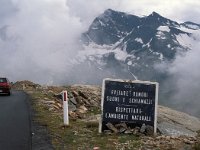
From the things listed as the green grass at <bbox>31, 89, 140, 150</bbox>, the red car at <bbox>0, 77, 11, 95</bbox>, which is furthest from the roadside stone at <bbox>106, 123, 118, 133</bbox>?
the red car at <bbox>0, 77, 11, 95</bbox>

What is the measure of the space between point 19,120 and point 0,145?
20.4 feet

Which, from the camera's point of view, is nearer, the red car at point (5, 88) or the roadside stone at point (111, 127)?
the roadside stone at point (111, 127)

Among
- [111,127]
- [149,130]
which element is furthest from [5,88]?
[149,130]

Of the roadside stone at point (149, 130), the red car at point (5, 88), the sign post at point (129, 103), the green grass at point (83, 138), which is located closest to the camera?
the green grass at point (83, 138)

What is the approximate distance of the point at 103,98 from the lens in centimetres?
1620

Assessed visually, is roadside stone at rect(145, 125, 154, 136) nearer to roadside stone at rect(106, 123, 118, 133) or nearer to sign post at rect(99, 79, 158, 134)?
sign post at rect(99, 79, 158, 134)

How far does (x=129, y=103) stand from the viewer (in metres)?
16.2

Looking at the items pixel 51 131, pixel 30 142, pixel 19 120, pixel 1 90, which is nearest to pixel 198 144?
pixel 30 142

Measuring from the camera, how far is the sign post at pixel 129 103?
16062 mm

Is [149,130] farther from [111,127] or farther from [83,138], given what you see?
[83,138]

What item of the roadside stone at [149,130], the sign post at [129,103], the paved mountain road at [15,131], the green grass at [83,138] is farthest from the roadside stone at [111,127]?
the paved mountain road at [15,131]

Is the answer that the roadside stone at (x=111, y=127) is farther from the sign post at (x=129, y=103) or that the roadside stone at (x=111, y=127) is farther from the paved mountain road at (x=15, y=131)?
the paved mountain road at (x=15, y=131)

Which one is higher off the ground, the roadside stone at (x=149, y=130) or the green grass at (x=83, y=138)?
the roadside stone at (x=149, y=130)

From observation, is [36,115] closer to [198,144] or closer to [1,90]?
[198,144]
